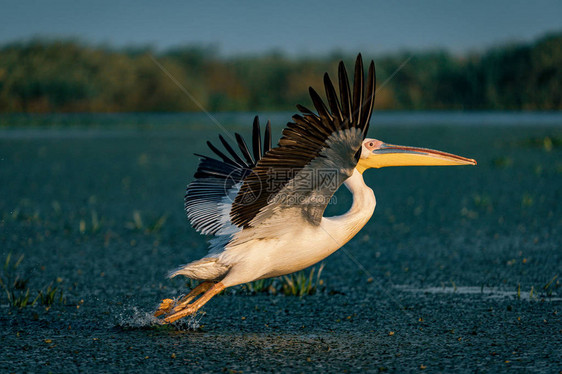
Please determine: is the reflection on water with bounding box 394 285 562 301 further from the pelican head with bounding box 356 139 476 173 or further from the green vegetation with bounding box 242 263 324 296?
the pelican head with bounding box 356 139 476 173

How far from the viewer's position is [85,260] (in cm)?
788

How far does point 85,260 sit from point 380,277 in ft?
10.0

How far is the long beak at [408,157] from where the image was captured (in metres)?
5.20

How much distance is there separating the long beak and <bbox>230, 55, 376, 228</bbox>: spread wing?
2.22 ft

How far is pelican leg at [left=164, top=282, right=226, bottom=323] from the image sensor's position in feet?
16.6

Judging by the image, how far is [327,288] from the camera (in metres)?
6.72

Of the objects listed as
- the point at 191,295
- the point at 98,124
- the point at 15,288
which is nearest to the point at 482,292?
the point at 191,295

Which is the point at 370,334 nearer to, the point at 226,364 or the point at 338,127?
the point at 226,364

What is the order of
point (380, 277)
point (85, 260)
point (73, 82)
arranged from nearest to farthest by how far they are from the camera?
1. point (380, 277)
2. point (85, 260)
3. point (73, 82)

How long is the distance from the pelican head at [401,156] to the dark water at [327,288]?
1.16 meters

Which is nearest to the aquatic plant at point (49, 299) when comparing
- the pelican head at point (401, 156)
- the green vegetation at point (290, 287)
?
the green vegetation at point (290, 287)

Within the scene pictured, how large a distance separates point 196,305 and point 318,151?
4.57 ft

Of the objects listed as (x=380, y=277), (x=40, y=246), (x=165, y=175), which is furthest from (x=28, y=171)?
(x=380, y=277)

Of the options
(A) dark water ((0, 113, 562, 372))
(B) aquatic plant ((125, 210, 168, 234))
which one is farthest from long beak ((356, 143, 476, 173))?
(B) aquatic plant ((125, 210, 168, 234))
